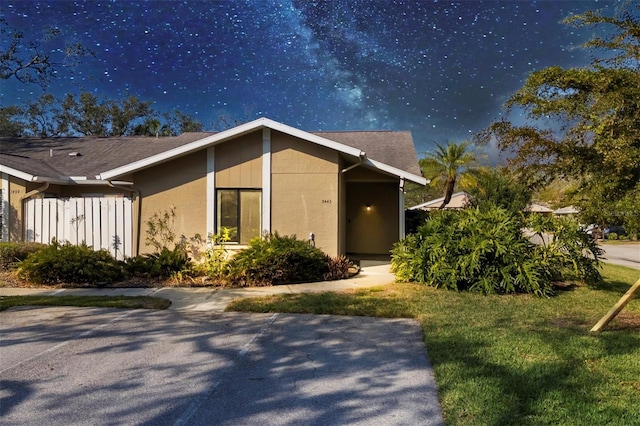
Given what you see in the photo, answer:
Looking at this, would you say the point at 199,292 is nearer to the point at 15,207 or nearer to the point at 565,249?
the point at 15,207

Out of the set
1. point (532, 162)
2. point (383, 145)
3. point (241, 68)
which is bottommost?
point (532, 162)

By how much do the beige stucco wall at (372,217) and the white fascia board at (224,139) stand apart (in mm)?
4749

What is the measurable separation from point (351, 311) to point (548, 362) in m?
3.03

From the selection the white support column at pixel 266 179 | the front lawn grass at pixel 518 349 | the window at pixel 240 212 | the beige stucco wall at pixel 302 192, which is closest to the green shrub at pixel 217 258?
the window at pixel 240 212

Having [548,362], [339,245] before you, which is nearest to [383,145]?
[339,245]

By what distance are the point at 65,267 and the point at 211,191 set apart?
12.0 feet

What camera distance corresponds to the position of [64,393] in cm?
371

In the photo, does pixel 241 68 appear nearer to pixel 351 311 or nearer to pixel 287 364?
pixel 351 311

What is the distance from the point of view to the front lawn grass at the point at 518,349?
3.38 meters

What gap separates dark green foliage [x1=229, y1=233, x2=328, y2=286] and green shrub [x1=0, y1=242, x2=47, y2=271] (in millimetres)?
4934

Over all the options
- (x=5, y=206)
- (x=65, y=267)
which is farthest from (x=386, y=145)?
(x=5, y=206)

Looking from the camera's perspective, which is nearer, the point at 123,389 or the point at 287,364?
the point at 123,389

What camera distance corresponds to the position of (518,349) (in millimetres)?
4844

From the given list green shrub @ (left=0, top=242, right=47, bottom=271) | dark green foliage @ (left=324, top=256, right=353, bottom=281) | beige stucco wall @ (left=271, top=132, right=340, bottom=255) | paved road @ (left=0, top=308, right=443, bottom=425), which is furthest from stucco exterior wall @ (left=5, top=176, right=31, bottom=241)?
dark green foliage @ (left=324, top=256, right=353, bottom=281)
